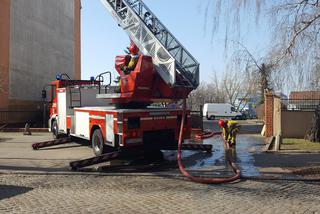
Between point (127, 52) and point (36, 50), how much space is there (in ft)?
81.6

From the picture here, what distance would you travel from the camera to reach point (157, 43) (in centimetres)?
1291

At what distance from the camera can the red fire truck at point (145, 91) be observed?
1185cm

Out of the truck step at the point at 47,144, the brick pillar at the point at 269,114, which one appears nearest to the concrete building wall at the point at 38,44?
the truck step at the point at 47,144

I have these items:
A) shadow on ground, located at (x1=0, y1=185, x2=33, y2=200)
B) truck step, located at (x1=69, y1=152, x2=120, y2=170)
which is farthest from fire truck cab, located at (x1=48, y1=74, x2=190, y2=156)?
shadow on ground, located at (x1=0, y1=185, x2=33, y2=200)

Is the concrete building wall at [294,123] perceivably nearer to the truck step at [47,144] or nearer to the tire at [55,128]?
the truck step at [47,144]

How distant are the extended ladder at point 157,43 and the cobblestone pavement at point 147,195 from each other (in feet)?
11.8

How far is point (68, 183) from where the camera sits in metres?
9.39

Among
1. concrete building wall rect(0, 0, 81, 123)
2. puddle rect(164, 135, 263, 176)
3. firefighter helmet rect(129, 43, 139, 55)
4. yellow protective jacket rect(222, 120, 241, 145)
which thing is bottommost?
puddle rect(164, 135, 263, 176)

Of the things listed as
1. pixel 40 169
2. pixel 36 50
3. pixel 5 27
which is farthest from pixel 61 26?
pixel 40 169

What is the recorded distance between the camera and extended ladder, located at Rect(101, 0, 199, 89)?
12500 mm

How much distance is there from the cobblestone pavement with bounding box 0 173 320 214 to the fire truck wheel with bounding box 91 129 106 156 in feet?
A: 8.84

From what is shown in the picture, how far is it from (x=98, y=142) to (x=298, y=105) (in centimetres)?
1116

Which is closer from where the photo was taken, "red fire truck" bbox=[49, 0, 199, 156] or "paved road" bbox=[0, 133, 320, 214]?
"paved road" bbox=[0, 133, 320, 214]

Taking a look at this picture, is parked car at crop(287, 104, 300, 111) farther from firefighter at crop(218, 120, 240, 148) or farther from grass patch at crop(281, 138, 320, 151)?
firefighter at crop(218, 120, 240, 148)
